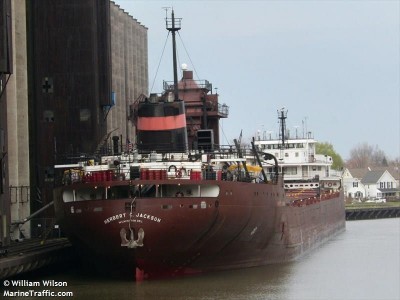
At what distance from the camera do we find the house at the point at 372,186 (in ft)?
427

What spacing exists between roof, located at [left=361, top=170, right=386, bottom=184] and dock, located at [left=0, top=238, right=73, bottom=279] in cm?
10312

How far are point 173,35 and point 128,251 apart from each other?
13.9m

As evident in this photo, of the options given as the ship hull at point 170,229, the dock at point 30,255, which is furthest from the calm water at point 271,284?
the dock at point 30,255

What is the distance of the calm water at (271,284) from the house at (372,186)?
9589 centimetres

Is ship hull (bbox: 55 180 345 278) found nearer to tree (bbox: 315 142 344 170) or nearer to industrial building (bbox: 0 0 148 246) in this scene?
industrial building (bbox: 0 0 148 246)

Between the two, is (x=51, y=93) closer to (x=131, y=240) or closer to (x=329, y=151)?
(x=131, y=240)

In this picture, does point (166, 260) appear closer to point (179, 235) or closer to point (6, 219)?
point (179, 235)

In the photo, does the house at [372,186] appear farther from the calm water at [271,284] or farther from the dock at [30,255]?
the dock at [30,255]

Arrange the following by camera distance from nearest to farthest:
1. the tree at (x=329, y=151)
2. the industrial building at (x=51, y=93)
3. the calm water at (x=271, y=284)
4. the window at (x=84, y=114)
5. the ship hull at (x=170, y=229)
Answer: the calm water at (x=271, y=284) < the ship hull at (x=170, y=229) < the industrial building at (x=51, y=93) < the window at (x=84, y=114) < the tree at (x=329, y=151)

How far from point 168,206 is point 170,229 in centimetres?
66

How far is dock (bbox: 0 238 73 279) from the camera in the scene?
84.4 ft

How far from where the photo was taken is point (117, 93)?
6019 centimetres

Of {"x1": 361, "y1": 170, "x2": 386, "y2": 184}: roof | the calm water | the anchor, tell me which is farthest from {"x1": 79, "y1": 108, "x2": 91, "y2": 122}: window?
{"x1": 361, "y1": 170, "x2": 386, "y2": 184}: roof

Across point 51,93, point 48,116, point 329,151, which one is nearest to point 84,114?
point 48,116
